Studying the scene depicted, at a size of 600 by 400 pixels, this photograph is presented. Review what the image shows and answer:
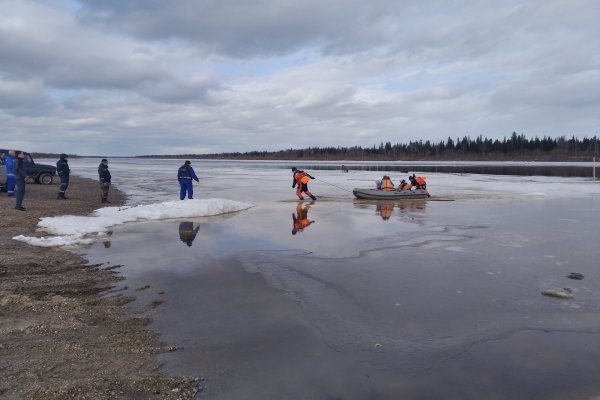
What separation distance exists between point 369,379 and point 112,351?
101 inches

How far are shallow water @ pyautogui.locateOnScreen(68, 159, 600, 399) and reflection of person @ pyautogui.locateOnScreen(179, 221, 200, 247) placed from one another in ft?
0.18

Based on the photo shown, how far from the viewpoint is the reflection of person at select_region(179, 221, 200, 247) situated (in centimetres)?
1122

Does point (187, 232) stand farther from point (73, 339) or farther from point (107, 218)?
point (73, 339)

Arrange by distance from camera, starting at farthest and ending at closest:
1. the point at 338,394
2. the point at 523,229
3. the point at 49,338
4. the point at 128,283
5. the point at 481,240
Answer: the point at 523,229 → the point at 481,240 → the point at 128,283 → the point at 49,338 → the point at 338,394

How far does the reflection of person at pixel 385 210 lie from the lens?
53.6 feet

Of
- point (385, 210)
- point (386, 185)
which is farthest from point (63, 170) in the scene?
point (386, 185)

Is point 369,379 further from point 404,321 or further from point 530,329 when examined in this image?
point 530,329

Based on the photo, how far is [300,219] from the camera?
1525 cm

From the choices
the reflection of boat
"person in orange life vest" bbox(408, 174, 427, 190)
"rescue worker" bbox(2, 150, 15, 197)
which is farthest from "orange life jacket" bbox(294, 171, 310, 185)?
"rescue worker" bbox(2, 150, 15, 197)

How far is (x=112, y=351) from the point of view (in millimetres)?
4707

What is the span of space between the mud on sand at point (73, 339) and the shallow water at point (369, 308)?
11.6 inches

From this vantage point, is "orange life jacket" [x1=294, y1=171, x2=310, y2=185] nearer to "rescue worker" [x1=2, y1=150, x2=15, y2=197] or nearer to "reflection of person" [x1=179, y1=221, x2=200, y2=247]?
"reflection of person" [x1=179, y1=221, x2=200, y2=247]

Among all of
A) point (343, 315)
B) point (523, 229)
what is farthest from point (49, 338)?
point (523, 229)

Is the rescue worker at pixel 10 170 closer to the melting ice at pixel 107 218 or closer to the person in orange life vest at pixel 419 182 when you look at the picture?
the melting ice at pixel 107 218
